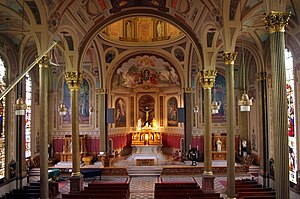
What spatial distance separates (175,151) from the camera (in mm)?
26656

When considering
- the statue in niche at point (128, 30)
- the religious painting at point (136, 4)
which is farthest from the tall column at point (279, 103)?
the statue in niche at point (128, 30)

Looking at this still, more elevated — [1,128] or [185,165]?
[1,128]

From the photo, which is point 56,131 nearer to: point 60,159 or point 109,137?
point 60,159

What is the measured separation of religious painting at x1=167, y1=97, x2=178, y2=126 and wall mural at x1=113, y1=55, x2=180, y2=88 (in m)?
1.41

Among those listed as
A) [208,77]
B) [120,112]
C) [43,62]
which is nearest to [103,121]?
[120,112]

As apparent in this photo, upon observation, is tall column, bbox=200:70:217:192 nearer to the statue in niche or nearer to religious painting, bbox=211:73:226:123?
religious painting, bbox=211:73:226:123

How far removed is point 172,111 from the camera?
27.5 meters

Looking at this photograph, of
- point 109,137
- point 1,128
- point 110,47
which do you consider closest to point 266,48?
point 110,47

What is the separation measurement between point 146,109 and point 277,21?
21055 mm

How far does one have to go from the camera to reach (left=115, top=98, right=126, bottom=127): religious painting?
2721 cm

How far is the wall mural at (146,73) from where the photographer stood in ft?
85.2

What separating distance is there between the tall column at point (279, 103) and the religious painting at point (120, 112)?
20220 mm

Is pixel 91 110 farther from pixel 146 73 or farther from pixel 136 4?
pixel 136 4

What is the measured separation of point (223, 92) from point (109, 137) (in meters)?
10.3
